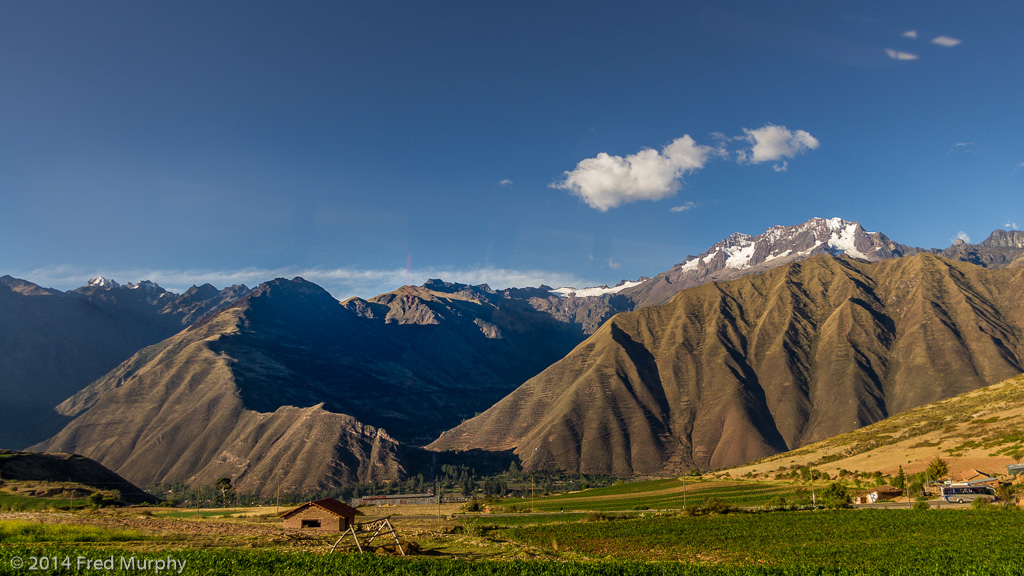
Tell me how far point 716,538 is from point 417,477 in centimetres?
14650

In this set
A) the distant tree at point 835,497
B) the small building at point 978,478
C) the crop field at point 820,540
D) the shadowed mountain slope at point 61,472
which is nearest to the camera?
the crop field at point 820,540

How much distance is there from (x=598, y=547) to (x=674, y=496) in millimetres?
57228

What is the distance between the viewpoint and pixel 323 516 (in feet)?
172

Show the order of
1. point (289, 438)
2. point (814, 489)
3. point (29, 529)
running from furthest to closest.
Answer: point (289, 438) < point (814, 489) < point (29, 529)

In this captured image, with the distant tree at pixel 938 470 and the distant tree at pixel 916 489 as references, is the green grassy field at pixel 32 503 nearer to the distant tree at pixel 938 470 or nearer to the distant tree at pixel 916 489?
the distant tree at pixel 916 489

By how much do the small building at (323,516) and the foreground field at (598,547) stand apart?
254cm

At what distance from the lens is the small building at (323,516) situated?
51.6m

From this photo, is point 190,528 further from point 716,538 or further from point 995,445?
point 995,445

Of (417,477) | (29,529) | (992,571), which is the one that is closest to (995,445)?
(992,571)

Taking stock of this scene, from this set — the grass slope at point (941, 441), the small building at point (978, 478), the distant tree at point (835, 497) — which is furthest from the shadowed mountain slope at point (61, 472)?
the grass slope at point (941, 441)

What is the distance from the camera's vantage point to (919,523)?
49.6 meters

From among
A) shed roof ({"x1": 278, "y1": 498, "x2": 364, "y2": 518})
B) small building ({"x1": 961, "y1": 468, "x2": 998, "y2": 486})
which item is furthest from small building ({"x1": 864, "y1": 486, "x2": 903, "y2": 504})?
shed roof ({"x1": 278, "y1": 498, "x2": 364, "y2": 518})

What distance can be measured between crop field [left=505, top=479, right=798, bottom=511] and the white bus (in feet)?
60.7

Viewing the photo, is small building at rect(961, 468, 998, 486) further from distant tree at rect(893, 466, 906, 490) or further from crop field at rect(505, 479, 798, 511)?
crop field at rect(505, 479, 798, 511)
